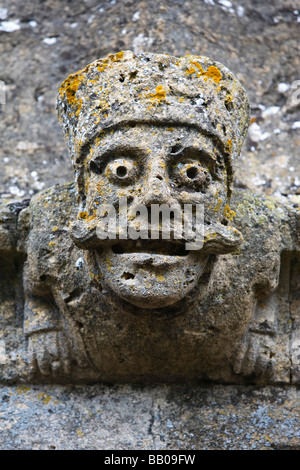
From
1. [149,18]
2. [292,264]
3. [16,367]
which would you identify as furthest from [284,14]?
[16,367]

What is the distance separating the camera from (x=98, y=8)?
3443mm

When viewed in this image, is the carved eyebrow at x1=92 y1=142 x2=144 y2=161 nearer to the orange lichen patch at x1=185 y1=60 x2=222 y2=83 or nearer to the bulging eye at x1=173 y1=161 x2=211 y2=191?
the bulging eye at x1=173 y1=161 x2=211 y2=191

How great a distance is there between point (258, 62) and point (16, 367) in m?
1.49

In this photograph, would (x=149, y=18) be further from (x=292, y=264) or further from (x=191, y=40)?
(x=292, y=264)

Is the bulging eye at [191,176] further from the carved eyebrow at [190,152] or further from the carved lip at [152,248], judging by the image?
the carved lip at [152,248]

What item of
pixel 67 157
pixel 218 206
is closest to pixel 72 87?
pixel 218 206

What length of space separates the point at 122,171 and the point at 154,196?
145mm

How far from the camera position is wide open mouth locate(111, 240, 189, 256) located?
2301 millimetres

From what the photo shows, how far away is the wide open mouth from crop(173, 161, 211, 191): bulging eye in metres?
0.17

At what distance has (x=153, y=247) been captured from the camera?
231 cm

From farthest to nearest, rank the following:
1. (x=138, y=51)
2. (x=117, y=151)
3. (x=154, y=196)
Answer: (x=138, y=51) → (x=117, y=151) → (x=154, y=196)

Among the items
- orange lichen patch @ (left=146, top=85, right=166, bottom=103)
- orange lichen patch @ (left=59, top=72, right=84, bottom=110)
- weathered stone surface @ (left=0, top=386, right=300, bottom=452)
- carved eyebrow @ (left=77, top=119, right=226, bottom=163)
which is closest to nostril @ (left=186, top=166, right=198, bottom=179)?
carved eyebrow @ (left=77, top=119, right=226, bottom=163)

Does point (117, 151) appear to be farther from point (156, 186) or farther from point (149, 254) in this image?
point (149, 254)

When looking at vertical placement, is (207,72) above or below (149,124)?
above
